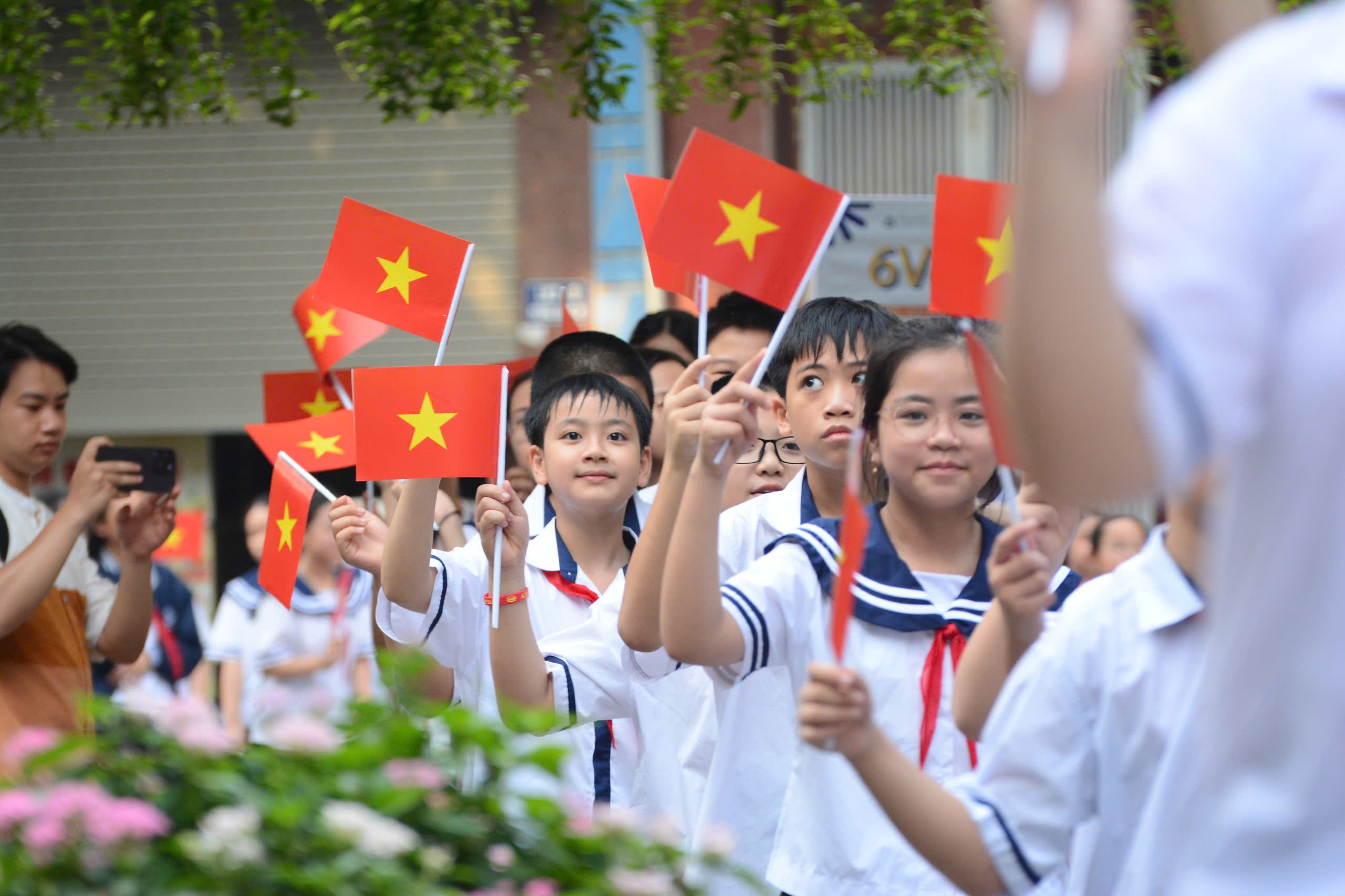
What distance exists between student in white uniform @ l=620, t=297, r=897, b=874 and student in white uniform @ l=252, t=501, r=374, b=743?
2967mm

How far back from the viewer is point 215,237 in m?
8.90

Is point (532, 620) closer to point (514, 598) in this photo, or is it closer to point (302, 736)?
point (514, 598)

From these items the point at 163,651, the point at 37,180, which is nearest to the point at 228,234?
the point at 37,180

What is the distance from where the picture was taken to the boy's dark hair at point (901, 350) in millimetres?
2391

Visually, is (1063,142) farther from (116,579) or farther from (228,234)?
(228,234)

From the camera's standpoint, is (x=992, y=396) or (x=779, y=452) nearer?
(x=992, y=396)

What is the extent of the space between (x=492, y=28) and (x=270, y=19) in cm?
88

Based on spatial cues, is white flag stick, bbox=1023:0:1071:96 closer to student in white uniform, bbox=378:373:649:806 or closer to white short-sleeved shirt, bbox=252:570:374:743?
student in white uniform, bbox=378:373:649:806

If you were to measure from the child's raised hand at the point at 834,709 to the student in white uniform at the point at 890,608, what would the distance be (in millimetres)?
512

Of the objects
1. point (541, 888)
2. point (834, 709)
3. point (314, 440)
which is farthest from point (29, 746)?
point (314, 440)

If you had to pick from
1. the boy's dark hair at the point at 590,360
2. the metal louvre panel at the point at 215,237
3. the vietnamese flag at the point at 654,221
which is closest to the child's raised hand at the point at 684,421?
the vietnamese flag at the point at 654,221

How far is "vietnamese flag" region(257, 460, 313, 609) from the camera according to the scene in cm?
326

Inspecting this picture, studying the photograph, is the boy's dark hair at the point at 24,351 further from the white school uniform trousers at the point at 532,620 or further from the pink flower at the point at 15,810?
the pink flower at the point at 15,810

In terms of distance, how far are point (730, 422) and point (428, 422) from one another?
1.08 m
